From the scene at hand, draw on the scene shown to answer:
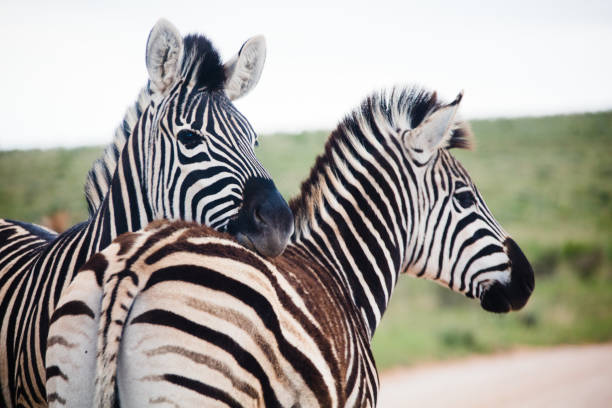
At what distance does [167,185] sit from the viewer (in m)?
3.26

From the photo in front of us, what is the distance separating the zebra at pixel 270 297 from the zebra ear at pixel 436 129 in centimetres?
1

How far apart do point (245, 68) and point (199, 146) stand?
81cm

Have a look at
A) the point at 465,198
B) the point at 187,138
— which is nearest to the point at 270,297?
the point at 187,138

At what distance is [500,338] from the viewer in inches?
469

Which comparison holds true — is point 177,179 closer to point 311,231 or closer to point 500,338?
point 311,231

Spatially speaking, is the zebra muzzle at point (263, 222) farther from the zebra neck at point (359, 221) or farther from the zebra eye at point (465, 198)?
the zebra eye at point (465, 198)

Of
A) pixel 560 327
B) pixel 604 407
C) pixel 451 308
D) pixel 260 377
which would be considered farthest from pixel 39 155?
pixel 260 377

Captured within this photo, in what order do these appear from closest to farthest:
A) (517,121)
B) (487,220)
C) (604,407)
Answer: (487,220) < (604,407) < (517,121)

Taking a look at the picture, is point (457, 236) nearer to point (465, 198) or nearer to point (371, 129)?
point (465, 198)

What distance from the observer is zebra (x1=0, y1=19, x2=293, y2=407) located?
3.02 meters

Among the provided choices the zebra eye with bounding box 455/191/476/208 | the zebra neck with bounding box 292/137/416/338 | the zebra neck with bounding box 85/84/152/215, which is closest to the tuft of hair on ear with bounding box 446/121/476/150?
the zebra eye with bounding box 455/191/476/208

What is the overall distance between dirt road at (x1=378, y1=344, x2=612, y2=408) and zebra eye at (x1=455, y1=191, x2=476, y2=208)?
215 inches

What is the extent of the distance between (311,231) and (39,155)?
31225 mm

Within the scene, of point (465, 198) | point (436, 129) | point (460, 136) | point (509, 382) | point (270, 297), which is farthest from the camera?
point (509, 382)
